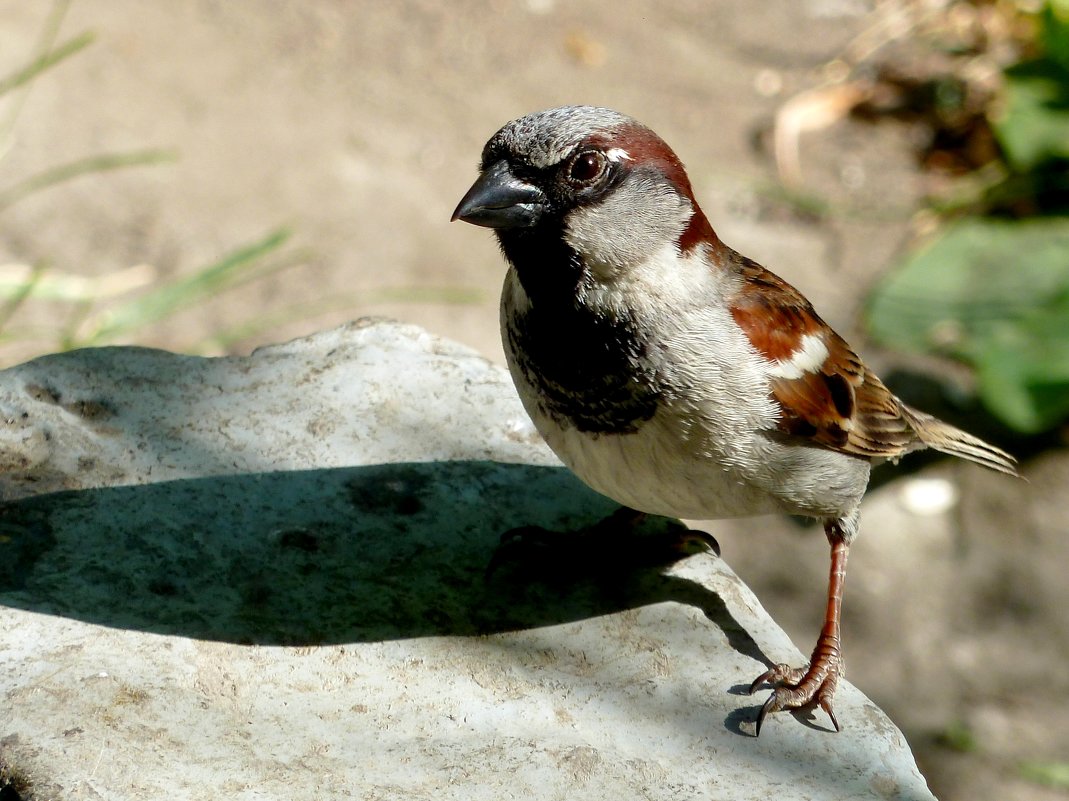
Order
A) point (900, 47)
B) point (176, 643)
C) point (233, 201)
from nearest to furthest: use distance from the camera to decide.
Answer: point (176, 643)
point (233, 201)
point (900, 47)

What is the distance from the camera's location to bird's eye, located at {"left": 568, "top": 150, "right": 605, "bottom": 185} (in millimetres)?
2537

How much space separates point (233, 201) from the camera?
18.6 feet

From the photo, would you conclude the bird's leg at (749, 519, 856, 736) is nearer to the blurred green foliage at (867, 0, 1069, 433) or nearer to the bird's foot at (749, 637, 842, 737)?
the bird's foot at (749, 637, 842, 737)

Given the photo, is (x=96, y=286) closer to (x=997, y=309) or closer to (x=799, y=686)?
(x=799, y=686)

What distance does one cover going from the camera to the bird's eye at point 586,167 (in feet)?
8.32

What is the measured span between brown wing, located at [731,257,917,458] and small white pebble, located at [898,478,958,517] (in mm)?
1824

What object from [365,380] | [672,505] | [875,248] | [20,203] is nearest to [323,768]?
[672,505]

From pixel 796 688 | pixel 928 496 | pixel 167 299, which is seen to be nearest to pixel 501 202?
pixel 796 688

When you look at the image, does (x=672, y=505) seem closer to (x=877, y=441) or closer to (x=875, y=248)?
(x=877, y=441)

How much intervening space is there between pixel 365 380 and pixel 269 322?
5.45ft

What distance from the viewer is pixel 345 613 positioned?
2752 mm

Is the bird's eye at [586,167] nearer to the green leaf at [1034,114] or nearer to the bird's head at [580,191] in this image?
the bird's head at [580,191]

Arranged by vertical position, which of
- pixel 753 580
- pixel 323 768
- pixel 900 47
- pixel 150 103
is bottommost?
pixel 753 580

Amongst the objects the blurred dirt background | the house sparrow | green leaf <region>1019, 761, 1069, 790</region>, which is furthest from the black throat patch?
green leaf <region>1019, 761, 1069, 790</region>
